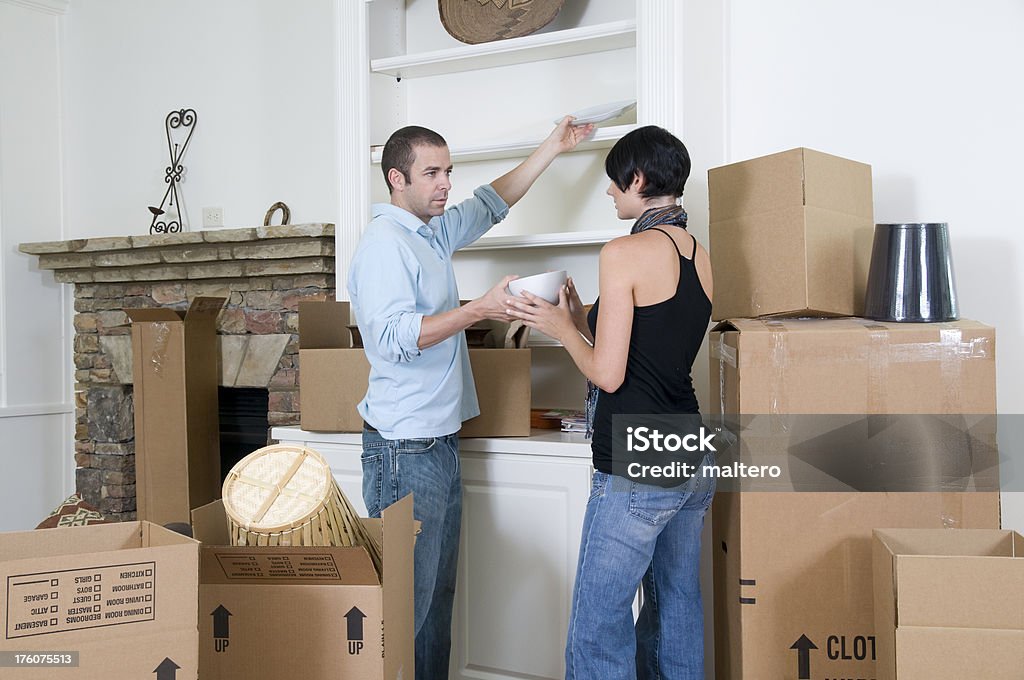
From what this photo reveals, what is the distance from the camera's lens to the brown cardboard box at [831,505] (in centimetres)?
175

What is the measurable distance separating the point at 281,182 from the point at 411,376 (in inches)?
63.1

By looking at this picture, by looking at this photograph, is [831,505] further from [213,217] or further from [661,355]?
[213,217]

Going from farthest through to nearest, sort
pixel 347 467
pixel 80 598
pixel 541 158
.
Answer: pixel 347 467 → pixel 541 158 → pixel 80 598

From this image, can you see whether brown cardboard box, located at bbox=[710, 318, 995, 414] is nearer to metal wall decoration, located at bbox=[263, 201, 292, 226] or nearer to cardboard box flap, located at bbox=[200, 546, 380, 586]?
cardboard box flap, located at bbox=[200, 546, 380, 586]

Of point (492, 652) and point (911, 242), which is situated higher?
point (911, 242)

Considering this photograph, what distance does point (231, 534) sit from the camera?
1.57 m

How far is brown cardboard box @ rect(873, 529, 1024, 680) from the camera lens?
4.95 feet

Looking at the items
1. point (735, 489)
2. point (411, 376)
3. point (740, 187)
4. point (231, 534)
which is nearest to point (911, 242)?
point (740, 187)

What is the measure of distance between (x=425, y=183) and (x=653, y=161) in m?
0.62

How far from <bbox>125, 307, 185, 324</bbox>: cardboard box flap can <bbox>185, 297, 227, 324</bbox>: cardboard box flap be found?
5cm

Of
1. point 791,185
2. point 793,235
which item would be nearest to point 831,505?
point 793,235

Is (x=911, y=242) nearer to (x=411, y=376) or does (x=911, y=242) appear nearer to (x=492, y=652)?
(x=411, y=376)

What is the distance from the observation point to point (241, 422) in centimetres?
356

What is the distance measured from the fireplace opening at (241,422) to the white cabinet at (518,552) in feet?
4.52
